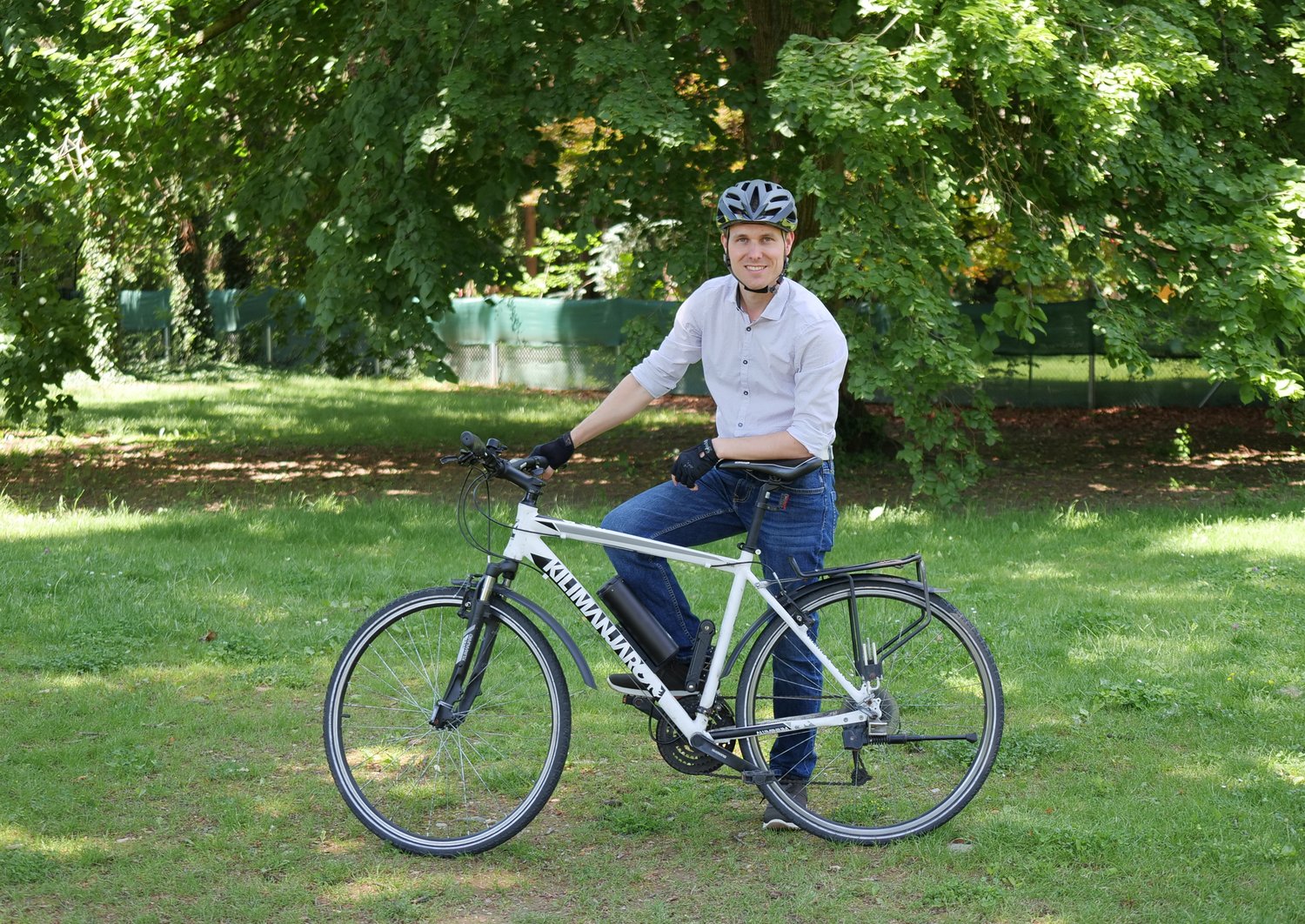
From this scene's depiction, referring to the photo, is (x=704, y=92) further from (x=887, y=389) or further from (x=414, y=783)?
(x=414, y=783)

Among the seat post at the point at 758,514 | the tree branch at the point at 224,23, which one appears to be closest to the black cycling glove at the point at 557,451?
the seat post at the point at 758,514

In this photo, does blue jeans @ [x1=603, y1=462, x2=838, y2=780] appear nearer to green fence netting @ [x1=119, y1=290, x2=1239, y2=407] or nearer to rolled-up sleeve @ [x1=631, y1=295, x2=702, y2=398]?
rolled-up sleeve @ [x1=631, y1=295, x2=702, y2=398]

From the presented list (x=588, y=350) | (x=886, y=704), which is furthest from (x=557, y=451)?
(x=588, y=350)

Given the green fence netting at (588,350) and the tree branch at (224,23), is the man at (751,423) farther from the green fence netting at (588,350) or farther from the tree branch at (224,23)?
the tree branch at (224,23)

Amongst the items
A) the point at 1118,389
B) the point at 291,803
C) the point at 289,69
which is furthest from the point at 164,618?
the point at 1118,389

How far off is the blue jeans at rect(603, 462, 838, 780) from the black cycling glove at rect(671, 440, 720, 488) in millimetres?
285

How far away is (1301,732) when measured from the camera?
18.2 ft

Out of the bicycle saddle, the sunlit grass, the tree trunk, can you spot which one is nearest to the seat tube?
the bicycle saddle

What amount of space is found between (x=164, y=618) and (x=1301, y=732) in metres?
5.54

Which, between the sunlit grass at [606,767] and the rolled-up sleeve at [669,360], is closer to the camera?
the sunlit grass at [606,767]

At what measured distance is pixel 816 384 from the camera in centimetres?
444

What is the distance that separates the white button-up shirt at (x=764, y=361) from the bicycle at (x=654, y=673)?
16 centimetres

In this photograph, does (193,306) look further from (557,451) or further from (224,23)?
(557,451)

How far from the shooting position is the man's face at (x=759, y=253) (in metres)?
4.43
